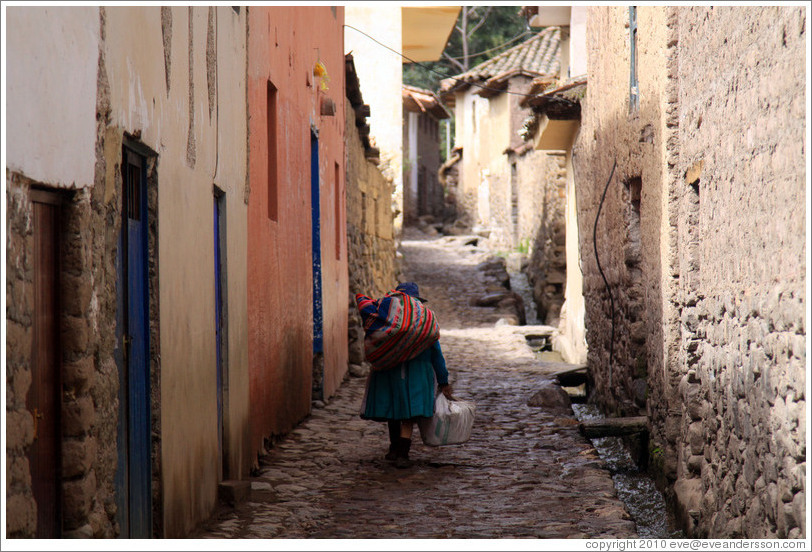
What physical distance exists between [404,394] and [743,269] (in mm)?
3724

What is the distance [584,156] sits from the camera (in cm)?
1177

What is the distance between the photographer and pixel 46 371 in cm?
341

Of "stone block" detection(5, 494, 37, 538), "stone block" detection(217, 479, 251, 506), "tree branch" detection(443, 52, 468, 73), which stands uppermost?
"tree branch" detection(443, 52, 468, 73)

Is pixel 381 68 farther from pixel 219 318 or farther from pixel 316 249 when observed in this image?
pixel 219 318

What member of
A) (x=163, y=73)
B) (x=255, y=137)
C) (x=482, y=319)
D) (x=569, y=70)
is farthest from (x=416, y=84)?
(x=163, y=73)

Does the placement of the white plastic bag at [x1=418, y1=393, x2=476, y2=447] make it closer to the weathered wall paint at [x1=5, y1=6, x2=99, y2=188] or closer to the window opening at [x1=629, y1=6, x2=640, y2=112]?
the window opening at [x1=629, y1=6, x2=640, y2=112]

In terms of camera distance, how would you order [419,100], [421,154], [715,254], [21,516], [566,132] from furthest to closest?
[421,154]
[419,100]
[566,132]
[715,254]
[21,516]

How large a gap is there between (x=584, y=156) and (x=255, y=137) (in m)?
5.27

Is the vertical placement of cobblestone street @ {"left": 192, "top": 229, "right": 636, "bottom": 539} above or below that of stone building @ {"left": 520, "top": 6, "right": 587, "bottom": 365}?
below

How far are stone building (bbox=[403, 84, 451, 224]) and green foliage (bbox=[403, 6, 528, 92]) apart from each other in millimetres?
1909

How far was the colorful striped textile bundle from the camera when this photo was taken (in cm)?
779

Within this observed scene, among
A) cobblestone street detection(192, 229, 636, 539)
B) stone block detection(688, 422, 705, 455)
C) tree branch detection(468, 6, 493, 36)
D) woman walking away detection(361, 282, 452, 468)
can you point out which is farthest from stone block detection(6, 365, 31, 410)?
tree branch detection(468, 6, 493, 36)

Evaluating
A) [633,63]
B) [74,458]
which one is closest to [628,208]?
[633,63]

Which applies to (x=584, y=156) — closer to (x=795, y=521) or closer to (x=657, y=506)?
(x=657, y=506)
